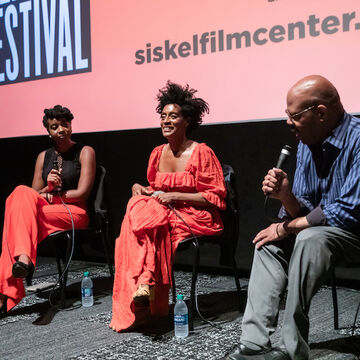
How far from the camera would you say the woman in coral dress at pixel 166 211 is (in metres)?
2.74

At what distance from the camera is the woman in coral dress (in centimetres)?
274

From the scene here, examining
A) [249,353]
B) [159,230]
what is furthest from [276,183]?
[159,230]

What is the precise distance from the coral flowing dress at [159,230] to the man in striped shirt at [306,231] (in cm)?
66

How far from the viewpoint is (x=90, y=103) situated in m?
4.42

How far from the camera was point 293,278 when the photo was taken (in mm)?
2021

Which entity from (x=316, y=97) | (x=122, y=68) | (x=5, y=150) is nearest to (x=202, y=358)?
(x=316, y=97)

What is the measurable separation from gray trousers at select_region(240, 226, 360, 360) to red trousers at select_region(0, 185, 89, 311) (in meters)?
1.38

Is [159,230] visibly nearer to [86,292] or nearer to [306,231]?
[86,292]

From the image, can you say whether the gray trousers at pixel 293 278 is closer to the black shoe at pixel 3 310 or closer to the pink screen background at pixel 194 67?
the pink screen background at pixel 194 67

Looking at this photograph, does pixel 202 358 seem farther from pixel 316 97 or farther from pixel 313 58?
pixel 313 58

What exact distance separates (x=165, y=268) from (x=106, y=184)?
1.01 m

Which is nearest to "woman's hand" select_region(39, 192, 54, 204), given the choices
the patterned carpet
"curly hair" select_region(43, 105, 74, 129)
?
"curly hair" select_region(43, 105, 74, 129)

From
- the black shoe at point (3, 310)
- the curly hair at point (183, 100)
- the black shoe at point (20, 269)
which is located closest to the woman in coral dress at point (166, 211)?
the curly hair at point (183, 100)

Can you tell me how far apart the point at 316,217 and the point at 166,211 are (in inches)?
38.2
